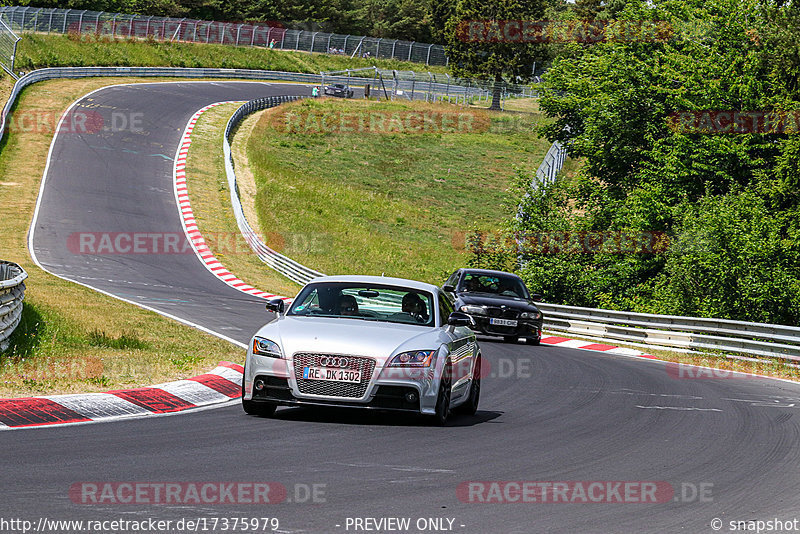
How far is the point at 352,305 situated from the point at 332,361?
1217mm

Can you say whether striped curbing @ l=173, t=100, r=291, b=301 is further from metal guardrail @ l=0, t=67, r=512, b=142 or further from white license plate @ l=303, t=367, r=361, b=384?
white license plate @ l=303, t=367, r=361, b=384

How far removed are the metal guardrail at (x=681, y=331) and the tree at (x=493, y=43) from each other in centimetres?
6416

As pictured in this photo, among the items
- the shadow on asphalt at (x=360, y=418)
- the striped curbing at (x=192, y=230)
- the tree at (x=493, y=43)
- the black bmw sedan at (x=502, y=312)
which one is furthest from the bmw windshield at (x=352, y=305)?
the tree at (x=493, y=43)

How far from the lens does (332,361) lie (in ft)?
30.5

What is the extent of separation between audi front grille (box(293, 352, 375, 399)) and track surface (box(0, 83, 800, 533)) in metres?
0.34

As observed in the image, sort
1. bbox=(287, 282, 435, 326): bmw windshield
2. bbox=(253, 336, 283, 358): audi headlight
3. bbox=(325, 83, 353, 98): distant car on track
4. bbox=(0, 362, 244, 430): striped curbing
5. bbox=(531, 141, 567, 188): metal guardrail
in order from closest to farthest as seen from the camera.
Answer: bbox=(0, 362, 244, 430): striped curbing, bbox=(253, 336, 283, 358): audi headlight, bbox=(287, 282, 435, 326): bmw windshield, bbox=(531, 141, 567, 188): metal guardrail, bbox=(325, 83, 353, 98): distant car on track

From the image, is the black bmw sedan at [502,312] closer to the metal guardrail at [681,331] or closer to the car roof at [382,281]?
the metal guardrail at [681,331]

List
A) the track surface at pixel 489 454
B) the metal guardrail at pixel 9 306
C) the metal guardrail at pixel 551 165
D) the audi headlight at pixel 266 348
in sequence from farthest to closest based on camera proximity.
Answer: the metal guardrail at pixel 551 165, the metal guardrail at pixel 9 306, the audi headlight at pixel 266 348, the track surface at pixel 489 454

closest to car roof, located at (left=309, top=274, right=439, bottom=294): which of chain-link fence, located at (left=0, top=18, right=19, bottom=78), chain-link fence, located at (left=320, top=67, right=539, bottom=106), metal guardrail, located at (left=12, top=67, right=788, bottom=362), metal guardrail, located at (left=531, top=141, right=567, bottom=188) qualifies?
metal guardrail, located at (left=12, top=67, right=788, bottom=362)

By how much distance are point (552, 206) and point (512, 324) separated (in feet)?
46.5

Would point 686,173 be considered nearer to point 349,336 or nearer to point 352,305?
point 352,305

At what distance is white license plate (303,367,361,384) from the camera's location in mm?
9289

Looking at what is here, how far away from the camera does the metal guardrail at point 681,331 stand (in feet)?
69.5

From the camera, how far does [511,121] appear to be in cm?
8269
